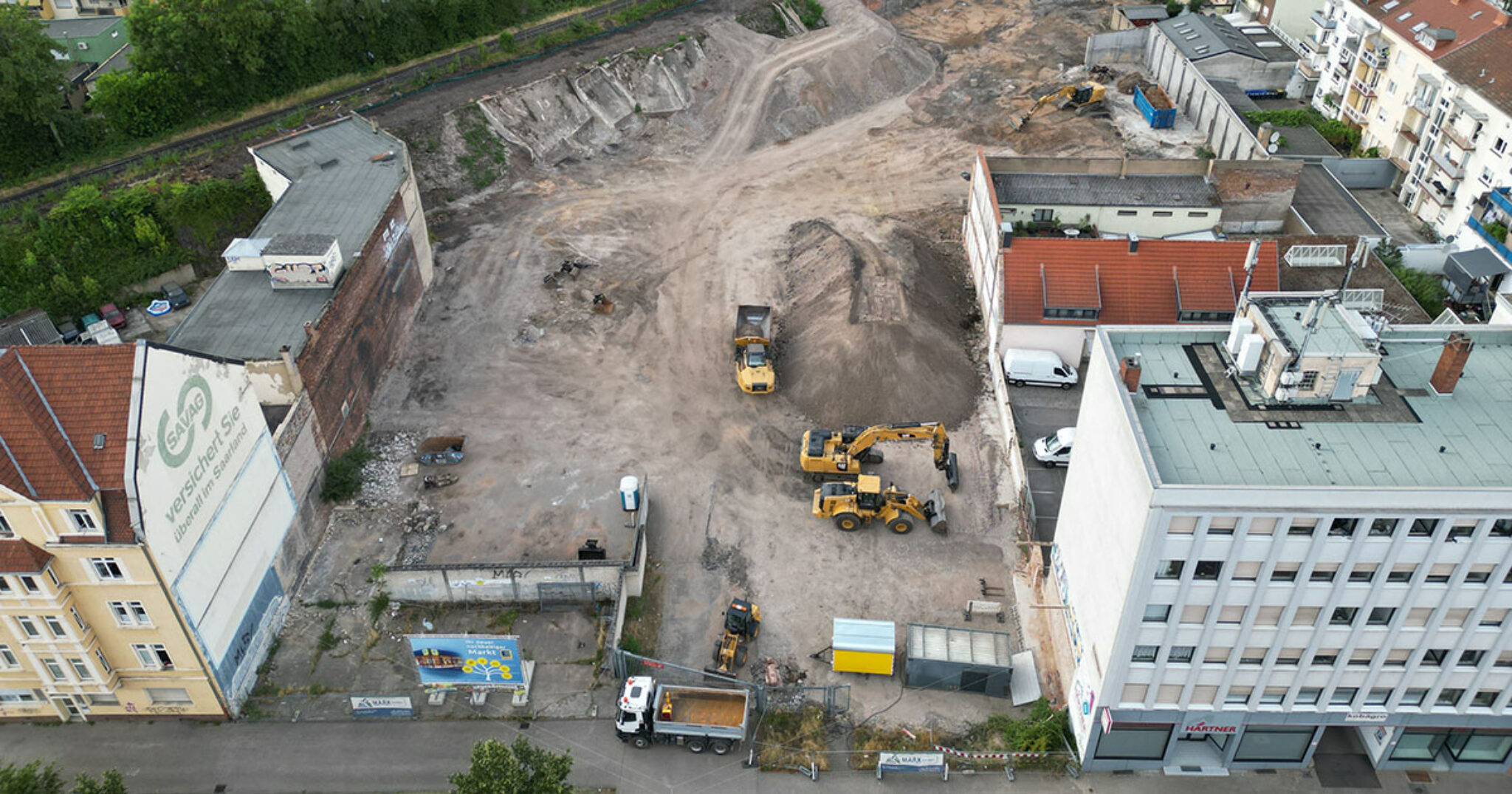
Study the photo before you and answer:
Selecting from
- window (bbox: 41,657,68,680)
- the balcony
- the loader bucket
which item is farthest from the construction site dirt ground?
the balcony

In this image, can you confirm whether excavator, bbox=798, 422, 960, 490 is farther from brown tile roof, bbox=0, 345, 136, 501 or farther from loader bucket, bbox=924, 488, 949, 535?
brown tile roof, bbox=0, 345, 136, 501

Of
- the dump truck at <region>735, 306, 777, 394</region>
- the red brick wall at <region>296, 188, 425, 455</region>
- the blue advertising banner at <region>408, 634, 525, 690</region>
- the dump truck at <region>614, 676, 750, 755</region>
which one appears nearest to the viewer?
the dump truck at <region>614, 676, 750, 755</region>

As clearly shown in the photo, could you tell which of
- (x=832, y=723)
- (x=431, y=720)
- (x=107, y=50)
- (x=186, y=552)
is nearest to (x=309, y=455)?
(x=186, y=552)

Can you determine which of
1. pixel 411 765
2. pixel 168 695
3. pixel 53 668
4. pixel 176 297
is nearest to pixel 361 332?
pixel 176 297

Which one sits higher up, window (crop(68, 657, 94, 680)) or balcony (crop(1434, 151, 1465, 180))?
balcony (crop(1434, 151, 1465, 180))

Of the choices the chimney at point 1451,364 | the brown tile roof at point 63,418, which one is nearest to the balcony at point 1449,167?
the chimney at point 1451,364

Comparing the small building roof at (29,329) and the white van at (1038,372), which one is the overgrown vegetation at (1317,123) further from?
the small building roof at (29,329)
